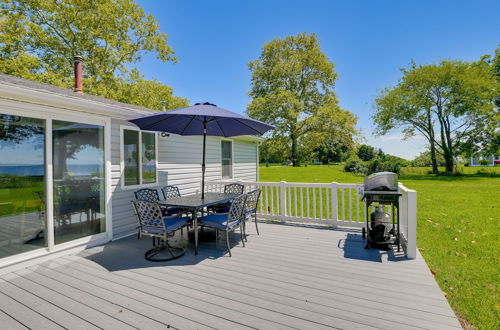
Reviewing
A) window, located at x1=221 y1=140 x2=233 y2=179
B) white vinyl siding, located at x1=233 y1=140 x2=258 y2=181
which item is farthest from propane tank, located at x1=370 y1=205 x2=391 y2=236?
white vinyl siding, located at x1=233 y1=140 x2=258 y2=181

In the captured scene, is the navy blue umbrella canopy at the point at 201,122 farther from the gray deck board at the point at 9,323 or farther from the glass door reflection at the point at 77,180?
the gray deck board at the point at 9,323

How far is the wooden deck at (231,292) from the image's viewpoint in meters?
2.11

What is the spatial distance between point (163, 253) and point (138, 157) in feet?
7.40

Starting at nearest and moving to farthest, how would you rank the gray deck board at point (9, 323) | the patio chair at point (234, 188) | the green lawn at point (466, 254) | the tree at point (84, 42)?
the gray deck board at point (9, 323) → the green lawn at point (466, 254) → the patio chair at point (234, 188) → the tree at point (84, 42)

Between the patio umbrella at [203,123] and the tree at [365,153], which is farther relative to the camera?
the tree at [365,153]

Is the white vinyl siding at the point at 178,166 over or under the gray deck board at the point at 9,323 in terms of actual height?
over

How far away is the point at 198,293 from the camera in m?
2.57

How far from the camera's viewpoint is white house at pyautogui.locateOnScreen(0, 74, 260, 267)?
3307 mm

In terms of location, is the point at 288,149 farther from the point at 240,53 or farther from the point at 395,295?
the point at 395,295

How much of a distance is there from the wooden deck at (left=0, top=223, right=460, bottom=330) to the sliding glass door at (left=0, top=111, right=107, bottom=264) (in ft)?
1.52

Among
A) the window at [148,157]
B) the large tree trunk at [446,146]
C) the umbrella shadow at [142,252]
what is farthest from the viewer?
the large tree trunk at [446,146]

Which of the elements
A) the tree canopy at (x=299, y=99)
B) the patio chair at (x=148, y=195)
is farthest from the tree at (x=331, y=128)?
the patio chair at (x=148, y=195)

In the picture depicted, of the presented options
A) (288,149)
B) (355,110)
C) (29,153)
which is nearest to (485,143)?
(355,110)

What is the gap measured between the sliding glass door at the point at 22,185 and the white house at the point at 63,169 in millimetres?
10
